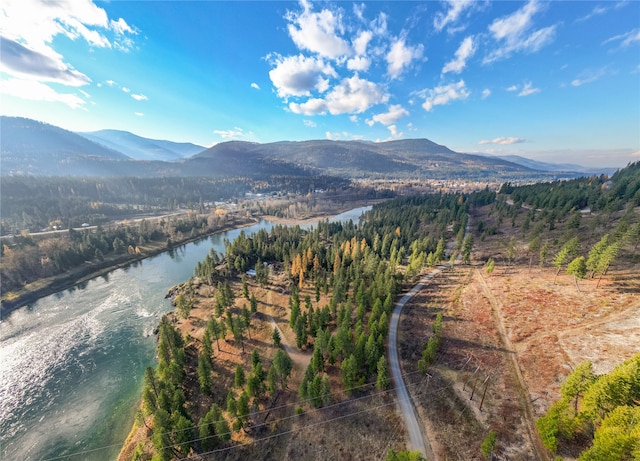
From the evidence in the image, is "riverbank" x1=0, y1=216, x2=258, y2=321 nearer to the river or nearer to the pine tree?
the river

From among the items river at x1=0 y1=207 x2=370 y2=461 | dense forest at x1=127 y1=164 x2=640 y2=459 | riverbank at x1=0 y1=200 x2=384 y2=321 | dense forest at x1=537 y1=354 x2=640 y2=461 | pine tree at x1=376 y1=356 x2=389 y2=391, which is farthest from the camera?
riverbank at x1=0 y1=200 x2=384 y2=321

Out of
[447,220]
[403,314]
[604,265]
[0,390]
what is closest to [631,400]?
[403,314]

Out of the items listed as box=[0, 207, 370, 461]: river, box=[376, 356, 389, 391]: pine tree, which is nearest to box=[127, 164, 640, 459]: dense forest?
box=[376, 356, 389, 391]: pine tree

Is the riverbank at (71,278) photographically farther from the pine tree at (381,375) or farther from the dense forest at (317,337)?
the pine tree at (381,375)

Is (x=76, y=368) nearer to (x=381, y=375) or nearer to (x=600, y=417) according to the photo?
(x=381, y=375)

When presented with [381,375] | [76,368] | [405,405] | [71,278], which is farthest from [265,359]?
[71,278]

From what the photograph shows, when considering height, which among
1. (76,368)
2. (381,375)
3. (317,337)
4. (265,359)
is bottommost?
(76,368)

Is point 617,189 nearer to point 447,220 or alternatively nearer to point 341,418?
point 447,220
